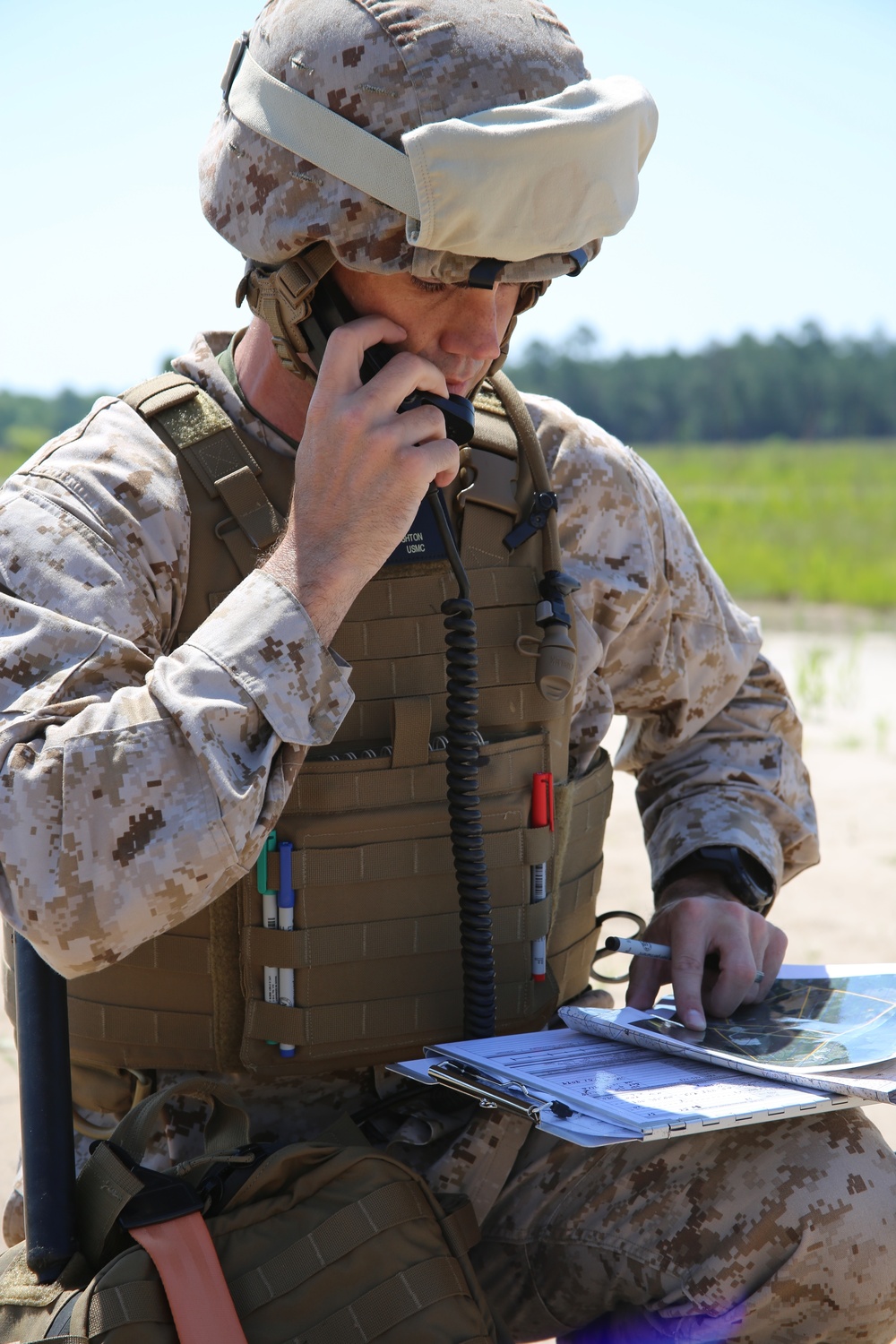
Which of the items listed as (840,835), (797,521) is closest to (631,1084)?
(840,835)

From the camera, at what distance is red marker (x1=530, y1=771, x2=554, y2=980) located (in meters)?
2.23

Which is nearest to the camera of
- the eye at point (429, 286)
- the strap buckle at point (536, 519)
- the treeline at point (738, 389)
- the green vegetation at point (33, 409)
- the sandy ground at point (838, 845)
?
the eye at point (429, 286)

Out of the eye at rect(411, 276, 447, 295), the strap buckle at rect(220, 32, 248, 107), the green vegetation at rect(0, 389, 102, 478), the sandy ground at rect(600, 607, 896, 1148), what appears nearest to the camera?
the eye at rect(411, 276, 447, 295)

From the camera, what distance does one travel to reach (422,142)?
1.84m

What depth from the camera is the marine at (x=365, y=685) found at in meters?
1.71

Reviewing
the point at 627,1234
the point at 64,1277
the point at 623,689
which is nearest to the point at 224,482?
the point at 623,689

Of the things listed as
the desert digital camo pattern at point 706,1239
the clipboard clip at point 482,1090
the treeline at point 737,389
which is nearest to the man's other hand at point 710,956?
the desert digital camo pattern at point 706,1239

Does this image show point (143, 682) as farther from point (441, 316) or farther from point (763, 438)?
point (763, 438)

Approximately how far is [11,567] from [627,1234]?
1342mm

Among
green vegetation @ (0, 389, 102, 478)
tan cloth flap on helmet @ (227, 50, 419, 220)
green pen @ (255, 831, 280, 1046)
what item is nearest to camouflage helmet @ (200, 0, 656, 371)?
tan cloth flap on helmet @ (227, 50, 419, 220)

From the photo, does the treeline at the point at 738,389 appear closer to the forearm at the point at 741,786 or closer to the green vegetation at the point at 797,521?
the green vegetation at the point at 797,521

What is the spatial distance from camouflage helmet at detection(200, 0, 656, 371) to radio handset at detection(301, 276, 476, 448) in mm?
27

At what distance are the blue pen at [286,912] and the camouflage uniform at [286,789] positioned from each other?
194mm

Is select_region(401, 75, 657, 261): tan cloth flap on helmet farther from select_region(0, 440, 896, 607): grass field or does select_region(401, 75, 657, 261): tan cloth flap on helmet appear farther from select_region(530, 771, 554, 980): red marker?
select_region(0, 440, 896, 607): grass field
